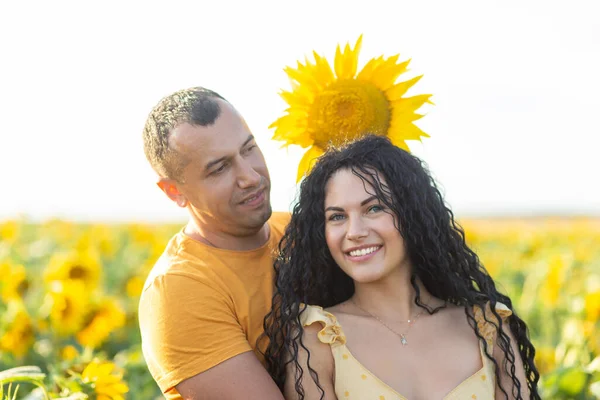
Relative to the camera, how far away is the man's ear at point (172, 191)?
348 centimetres

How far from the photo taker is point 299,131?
3516 mm

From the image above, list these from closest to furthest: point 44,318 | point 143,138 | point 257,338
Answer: point 257,338 < point 143,138 < point 44,318

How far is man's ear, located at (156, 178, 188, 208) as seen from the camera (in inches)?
137

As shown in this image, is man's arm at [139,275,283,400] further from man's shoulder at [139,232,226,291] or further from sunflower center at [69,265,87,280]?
sunflower center at [69,265,87,280]

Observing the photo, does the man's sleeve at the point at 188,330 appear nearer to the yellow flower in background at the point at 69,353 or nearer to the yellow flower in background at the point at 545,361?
the yellow flower in background at the point at 69,353

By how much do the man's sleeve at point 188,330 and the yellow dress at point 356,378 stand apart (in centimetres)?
30

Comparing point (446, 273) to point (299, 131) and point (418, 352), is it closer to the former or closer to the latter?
point (418, 352)

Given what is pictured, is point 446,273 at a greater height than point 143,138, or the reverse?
point 143,138

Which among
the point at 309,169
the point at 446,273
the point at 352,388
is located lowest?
the point at 352,388

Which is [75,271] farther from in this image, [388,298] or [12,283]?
[388,298]

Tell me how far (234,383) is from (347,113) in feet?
3.96

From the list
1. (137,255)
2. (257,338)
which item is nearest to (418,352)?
(257,338)

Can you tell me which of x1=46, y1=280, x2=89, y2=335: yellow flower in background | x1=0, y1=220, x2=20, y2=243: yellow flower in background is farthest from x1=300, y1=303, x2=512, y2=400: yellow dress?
x1=0, y1=220, x2=20, y2=243: yellow flower in background

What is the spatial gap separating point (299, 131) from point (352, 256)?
2.48 feet
